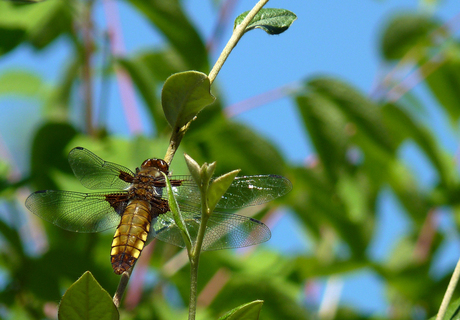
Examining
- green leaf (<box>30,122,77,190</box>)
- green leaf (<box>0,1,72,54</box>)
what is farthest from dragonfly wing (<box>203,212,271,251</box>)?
green leaf (<box>0,1,72,54</box>)

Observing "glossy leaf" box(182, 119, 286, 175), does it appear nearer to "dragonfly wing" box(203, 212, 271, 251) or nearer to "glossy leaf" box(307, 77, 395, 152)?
"glossy leaf" box(307, 77, 395, 152)

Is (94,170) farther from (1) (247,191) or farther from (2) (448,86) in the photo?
(2) (448,86)

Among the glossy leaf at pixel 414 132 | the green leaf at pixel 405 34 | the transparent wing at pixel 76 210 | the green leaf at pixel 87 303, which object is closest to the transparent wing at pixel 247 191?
the transparent wing at pixel 76 210

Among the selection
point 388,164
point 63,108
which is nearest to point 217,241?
point 388,164

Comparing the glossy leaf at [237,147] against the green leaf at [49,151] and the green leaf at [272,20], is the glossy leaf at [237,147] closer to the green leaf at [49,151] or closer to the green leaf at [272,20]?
the green leaf at [49,151]

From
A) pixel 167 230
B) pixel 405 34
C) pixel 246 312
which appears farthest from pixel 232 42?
pixel 405 34
